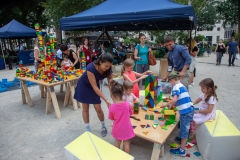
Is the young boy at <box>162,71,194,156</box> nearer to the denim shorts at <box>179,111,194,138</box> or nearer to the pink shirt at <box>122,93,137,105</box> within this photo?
the denim shorts at <box>179,111,194,138</box>

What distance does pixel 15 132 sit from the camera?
323 centimetres

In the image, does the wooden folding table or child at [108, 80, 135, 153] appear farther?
the wooden folding table

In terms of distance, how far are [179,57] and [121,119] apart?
2.10 m

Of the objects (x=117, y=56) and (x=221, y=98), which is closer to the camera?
(x=221, y=98)

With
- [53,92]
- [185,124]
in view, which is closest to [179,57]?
[185,124]

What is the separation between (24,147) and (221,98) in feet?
15.7

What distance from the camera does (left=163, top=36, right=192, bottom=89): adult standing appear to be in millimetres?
3420

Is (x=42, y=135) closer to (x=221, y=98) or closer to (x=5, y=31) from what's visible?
(x=221, y=98)

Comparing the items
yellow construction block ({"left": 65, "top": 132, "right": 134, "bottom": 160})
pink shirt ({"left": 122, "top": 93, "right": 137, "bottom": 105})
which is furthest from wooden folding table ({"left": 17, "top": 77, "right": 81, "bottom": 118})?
yellow construction block ({"left": 65, "top": 132, "right": 134, "bottom": 160})

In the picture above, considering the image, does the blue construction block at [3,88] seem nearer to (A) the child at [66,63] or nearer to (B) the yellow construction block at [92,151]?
(A) the child at [66,63]

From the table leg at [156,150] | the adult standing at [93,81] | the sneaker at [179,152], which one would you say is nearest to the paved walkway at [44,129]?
the sneaker at [179,152]

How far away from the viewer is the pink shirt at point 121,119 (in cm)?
208

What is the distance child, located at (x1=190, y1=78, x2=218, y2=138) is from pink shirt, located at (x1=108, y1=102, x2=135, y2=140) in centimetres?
112

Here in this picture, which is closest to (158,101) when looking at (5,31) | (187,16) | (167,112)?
(167,112)
